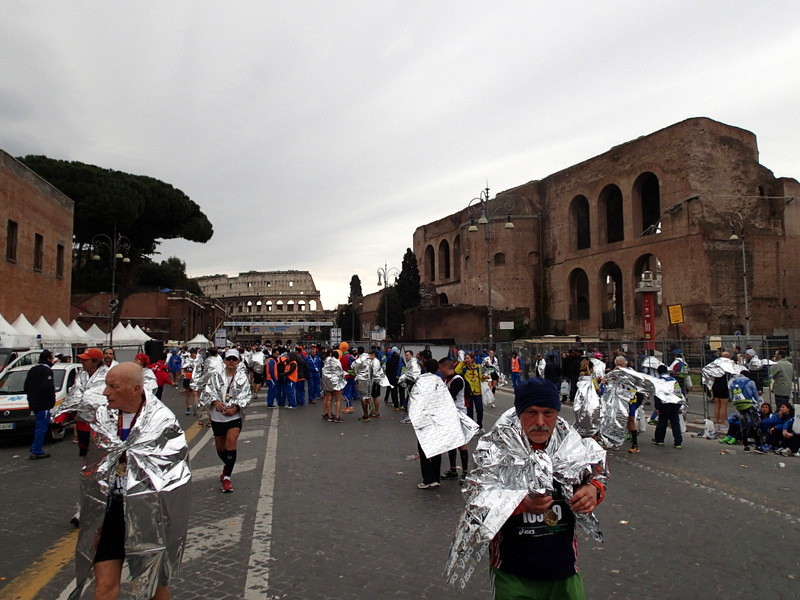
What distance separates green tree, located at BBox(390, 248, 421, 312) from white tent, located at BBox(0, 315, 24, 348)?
46.9 metres

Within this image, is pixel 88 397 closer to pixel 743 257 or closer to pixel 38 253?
pixel 38 253

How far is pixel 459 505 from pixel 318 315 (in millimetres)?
119503

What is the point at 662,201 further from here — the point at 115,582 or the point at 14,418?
the point at 115,582

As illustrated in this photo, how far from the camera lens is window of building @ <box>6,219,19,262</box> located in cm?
2762

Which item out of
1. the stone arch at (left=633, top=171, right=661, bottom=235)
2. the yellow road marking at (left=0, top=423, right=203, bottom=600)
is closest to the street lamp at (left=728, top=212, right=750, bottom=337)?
the stone arch at (left=633, top=171, right=661, bottom=235)

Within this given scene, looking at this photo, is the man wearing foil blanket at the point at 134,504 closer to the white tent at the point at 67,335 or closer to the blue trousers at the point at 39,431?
the blue trousers at the point at 39,431

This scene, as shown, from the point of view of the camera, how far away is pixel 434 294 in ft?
210

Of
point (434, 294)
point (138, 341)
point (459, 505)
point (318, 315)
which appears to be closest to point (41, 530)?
point (459, 505)

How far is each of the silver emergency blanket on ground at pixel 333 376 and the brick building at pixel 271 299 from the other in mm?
93803

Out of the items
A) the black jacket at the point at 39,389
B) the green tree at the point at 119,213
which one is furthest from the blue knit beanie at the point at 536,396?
the green tree at the point at 119,213

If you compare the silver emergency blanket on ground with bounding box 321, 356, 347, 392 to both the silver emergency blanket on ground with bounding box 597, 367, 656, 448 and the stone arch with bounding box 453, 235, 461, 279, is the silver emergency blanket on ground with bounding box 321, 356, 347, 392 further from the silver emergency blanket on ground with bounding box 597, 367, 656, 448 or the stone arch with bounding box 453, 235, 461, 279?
the stone arch with bounding box 453, 235, 461, 279

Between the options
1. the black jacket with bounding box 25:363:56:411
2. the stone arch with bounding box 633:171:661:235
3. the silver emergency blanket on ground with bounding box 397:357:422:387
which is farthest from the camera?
the stone arch with bounding box 633:171:661:235

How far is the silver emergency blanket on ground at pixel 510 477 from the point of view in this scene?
274 cm

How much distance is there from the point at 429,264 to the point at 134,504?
65.5m
